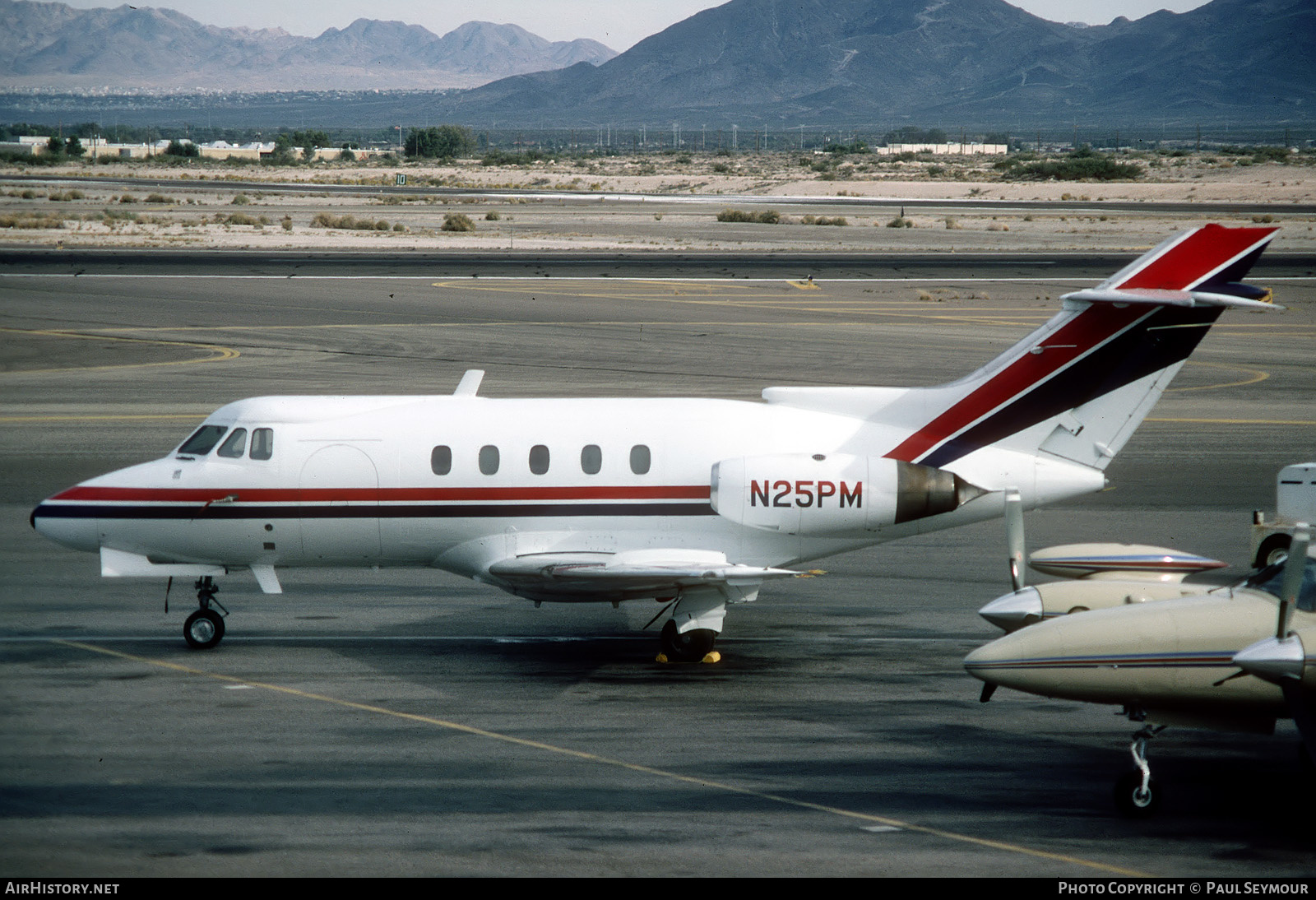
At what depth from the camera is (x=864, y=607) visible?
19312 millimetres

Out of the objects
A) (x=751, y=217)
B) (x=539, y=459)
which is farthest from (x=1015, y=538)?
(x=751, y=217)

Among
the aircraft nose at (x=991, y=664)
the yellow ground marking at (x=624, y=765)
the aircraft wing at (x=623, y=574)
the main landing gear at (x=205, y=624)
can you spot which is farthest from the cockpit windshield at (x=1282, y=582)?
the main landing gear at (x=205, y=624)

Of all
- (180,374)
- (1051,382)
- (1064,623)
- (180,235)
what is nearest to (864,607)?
(1051,382)

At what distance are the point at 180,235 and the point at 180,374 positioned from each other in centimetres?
5135

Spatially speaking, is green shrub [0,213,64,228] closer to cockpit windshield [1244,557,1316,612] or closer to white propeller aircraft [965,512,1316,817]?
white propeller aircraft [965,512,1316,817]

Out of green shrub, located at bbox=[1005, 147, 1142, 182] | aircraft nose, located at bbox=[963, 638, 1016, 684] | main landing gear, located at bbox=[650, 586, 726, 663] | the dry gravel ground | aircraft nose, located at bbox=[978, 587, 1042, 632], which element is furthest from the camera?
green shrub, located at bbox=[1005, 147, 1142, 182]

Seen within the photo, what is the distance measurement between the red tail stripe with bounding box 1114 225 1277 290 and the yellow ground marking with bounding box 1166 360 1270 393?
76.1 ft

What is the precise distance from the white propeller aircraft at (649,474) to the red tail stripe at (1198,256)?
39 mm

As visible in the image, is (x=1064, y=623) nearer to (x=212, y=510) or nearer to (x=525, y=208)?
(x=212, y=510)

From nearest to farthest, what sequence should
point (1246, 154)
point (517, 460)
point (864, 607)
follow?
point (517, 460)
point (864, 607)
point (1246, 154)

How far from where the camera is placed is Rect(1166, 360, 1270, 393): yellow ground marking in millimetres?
38719

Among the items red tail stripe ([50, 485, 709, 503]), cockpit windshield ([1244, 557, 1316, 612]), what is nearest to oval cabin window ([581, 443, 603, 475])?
red tail stripe ([50, 485, 709, 503])

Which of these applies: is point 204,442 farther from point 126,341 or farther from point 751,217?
point 751,217
